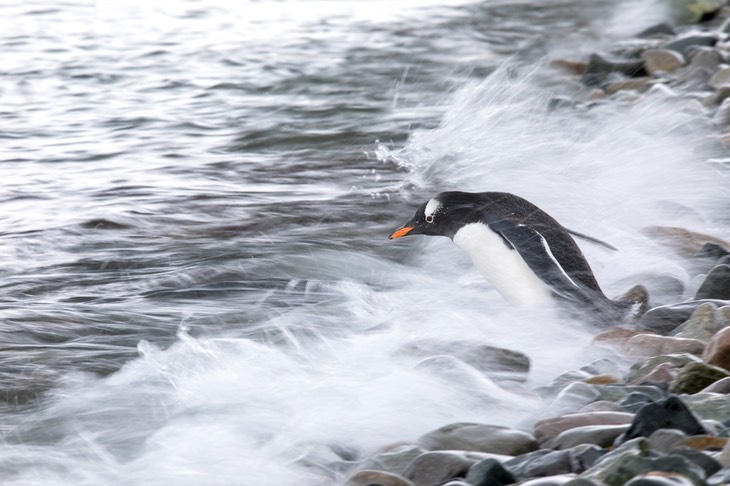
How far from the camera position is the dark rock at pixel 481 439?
2945mm

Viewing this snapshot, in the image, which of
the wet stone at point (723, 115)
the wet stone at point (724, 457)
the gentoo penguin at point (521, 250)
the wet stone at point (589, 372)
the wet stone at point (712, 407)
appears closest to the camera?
the wet stone at point (724, 457)

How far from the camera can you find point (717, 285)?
4055 millimetres

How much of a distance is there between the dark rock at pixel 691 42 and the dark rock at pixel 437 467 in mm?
7133

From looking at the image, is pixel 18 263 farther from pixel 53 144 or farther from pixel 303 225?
pixel 53 144

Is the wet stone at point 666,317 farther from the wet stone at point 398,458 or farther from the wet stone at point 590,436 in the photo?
the wet stone at point 398,458

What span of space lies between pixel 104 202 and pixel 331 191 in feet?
4.44

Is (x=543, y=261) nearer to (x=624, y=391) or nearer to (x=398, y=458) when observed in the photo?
(x=624, y=391)

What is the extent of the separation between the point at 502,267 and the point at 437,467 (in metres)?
1.73

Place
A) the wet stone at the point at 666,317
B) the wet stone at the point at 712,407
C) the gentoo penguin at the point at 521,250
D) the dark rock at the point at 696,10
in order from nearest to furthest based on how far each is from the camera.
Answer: the wet stone at the point at 712,407, the wet stone at the point at 666,317, the gentoo penguin at the point at 521,250, the dark rock at the point at 696,10

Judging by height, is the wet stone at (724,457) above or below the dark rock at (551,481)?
above

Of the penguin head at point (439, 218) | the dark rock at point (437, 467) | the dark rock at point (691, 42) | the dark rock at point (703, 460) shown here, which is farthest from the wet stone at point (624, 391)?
the dark rock at point (691, 42)

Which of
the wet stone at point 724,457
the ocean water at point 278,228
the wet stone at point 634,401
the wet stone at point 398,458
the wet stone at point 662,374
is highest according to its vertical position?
the wet stone at point 724,457

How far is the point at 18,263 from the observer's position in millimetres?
5379

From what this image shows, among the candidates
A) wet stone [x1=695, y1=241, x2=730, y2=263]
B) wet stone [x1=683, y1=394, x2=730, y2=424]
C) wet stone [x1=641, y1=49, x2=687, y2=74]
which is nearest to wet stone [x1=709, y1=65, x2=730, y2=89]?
wet stone [x1=641, y1=49, x2=687, y2=74]
